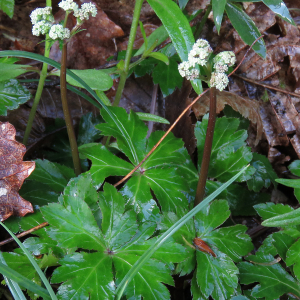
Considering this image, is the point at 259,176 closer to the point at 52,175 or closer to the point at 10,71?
the point at 52,175

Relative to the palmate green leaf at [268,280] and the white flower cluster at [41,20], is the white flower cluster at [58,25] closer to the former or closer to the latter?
the white flower cluster at [41,20]

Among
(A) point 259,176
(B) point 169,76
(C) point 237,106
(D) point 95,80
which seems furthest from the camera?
(C) point 237,106

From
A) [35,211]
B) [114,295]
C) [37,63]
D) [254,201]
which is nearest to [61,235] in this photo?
[35,211]

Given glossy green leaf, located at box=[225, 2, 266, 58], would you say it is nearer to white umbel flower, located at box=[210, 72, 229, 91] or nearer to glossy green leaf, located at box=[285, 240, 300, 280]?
white umbel flower, located at box=[210, 72, 229, 91]

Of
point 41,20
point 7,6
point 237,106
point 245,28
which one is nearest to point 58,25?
point 41,20

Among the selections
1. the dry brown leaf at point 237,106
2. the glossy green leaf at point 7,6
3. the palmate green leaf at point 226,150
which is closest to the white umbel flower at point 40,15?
the glossy green leaf at point 7,6

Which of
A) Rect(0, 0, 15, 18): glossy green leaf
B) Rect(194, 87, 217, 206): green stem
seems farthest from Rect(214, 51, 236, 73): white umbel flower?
Rect(0, 0, 15, 18): glossy green leaf
